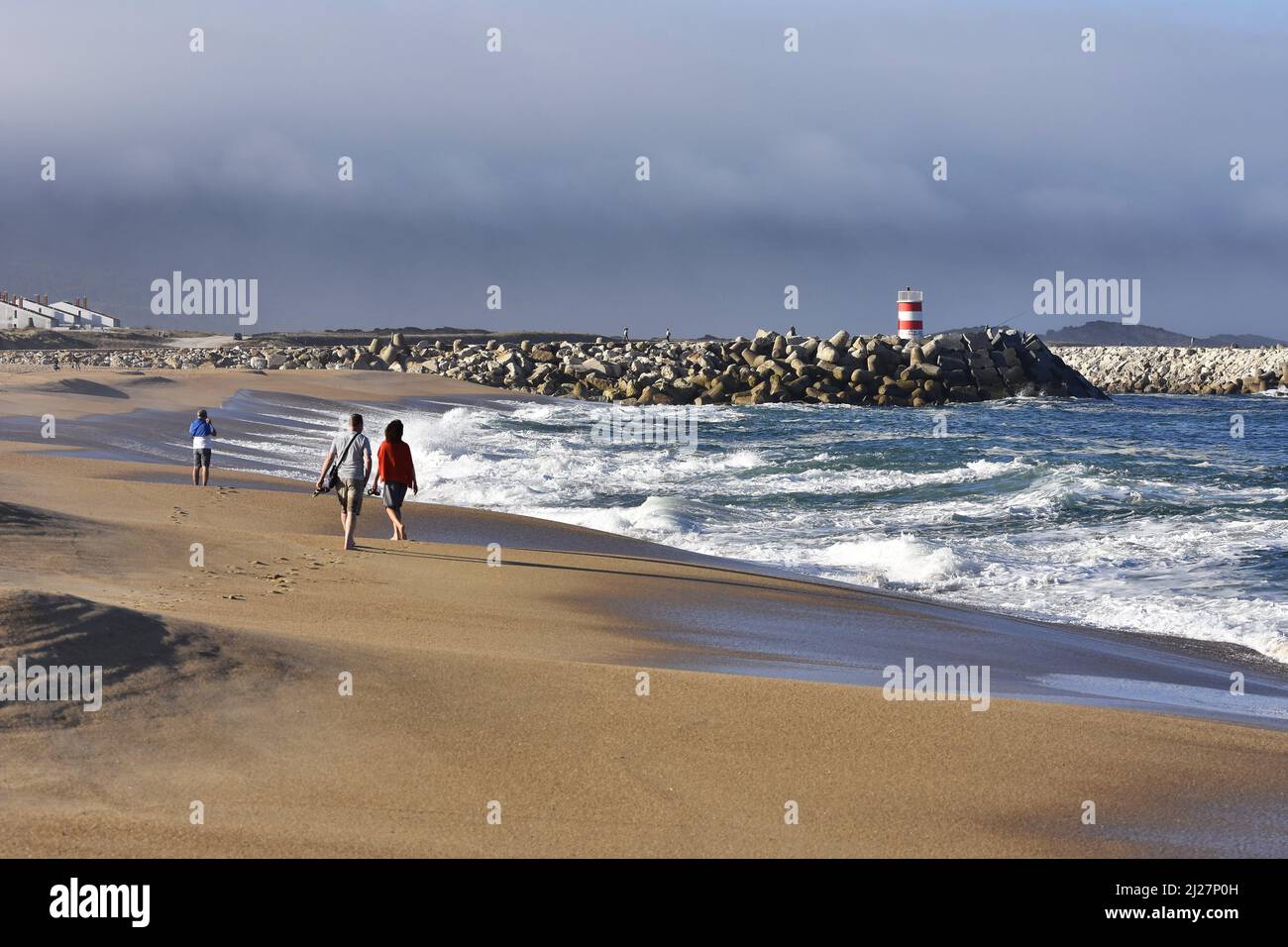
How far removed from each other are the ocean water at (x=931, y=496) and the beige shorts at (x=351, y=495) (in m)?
4.83

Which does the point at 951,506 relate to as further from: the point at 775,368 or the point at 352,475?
the point at 775,368

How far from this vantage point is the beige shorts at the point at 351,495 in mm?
12719

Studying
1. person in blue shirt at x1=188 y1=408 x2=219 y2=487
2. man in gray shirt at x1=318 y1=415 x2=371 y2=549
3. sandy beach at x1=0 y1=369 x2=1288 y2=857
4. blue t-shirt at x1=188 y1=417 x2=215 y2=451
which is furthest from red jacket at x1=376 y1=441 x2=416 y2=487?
blue t-shirt at x1=188 y1=417 x2=215 y2=451

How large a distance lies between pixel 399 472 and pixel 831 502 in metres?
9.47

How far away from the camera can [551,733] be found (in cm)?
621

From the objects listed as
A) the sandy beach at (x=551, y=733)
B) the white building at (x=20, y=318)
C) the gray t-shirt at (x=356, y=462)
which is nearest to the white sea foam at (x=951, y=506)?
the sandy beach at (x=551, y=733)

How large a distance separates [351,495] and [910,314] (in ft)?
157

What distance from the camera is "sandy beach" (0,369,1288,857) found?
501 cm

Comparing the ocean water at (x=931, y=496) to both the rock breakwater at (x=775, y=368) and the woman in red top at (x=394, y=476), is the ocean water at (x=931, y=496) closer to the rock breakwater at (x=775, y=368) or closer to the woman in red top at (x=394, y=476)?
the woman in red top at (x=394, y=476)

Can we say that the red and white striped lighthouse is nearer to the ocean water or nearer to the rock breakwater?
the rock breakwater

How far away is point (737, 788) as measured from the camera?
565cm

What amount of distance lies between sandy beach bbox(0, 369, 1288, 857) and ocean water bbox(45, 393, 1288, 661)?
310 centimetres
